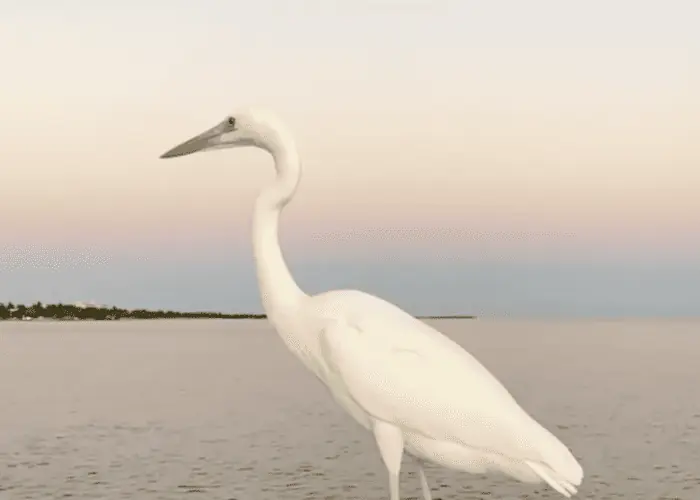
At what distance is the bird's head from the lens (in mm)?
8500

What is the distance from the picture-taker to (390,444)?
27.4 ft

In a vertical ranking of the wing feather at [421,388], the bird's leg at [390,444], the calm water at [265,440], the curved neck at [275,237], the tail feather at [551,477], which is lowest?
the calm water at [265,440]

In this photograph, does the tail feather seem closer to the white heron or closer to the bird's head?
the white heron

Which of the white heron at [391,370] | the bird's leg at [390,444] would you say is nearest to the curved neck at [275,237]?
the white heron at [391,370]

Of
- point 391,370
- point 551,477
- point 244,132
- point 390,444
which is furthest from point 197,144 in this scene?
point 551,477

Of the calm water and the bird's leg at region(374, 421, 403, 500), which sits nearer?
the bird's leg at region(374, 421, 403, 500)

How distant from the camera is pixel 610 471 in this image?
26938mm

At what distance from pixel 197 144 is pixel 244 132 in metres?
0.61

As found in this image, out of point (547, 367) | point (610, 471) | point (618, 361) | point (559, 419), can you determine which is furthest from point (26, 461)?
point (618, 361)

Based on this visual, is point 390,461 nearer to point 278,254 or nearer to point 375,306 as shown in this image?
point 375,306

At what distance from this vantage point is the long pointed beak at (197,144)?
8781 mm

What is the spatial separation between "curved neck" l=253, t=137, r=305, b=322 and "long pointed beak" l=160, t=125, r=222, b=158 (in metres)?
0.60

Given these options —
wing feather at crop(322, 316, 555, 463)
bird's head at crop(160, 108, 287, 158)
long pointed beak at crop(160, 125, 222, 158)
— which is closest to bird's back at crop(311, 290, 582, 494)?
wing feather at crop(322, 316, 555, 463)

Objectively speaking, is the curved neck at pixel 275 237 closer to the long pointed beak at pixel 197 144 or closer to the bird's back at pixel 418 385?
the bird's back at pixel 418 385
